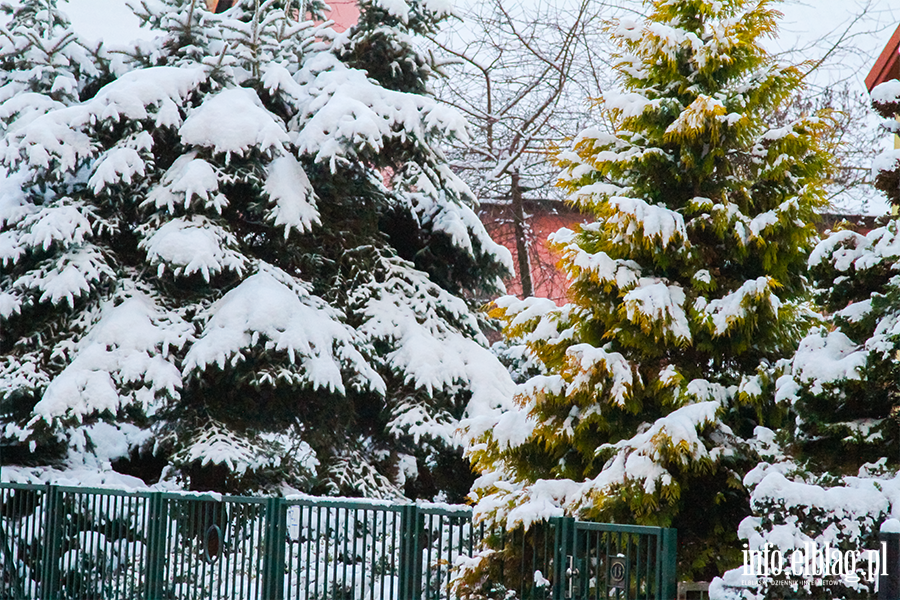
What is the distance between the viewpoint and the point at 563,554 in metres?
6.52

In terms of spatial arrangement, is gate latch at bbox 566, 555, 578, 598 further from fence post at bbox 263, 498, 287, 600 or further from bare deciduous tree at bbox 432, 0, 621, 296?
bare deciduous tree at bbox 432, 0, 621, 296

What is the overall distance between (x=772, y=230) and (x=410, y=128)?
6.33 meters

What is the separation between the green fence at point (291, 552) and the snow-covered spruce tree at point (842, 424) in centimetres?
70

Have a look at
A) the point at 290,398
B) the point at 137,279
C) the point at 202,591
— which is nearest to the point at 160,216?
the point at 137,279

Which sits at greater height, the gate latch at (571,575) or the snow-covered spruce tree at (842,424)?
the snow-covered spruce tree at (842,424)

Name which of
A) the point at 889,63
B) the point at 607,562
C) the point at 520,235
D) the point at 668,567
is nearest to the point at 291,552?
the point at 607,562

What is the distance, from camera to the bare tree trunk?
20875 millimetres

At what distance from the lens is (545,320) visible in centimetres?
838

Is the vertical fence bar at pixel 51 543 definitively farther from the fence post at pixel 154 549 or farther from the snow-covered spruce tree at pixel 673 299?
the snow-covered spruce tree at pixel 673 299

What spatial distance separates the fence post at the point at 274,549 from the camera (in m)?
8.41

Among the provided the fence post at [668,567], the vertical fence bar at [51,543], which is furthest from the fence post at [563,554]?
the vertical fence bar at [51,543]

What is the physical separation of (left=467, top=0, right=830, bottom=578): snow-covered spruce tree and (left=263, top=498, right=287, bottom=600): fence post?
5.80 feet

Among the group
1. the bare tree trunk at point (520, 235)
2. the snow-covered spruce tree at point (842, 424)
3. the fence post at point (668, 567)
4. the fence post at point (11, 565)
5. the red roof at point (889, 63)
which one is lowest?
the fence post at point (11, 565)

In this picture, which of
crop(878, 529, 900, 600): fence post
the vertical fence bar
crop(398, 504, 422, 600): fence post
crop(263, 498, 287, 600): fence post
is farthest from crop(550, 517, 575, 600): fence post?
the vertical fence bar
